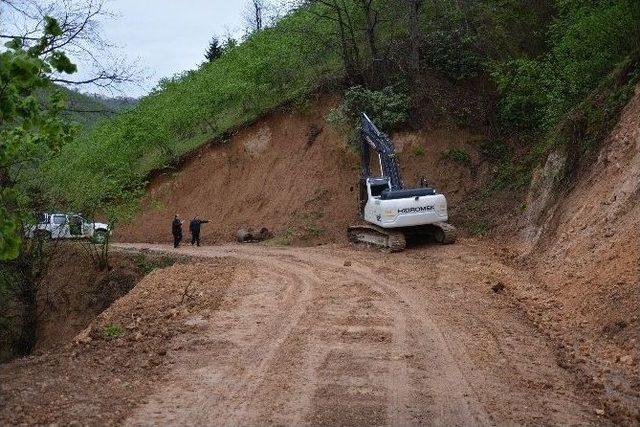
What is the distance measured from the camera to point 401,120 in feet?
83.8

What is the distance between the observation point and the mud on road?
6539 mm

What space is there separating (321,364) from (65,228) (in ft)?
44.2

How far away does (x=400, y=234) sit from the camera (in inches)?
718

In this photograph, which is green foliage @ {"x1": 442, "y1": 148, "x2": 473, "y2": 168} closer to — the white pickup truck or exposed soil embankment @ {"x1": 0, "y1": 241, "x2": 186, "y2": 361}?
exposed soil embankment @ {"x1": 0, "y1": 241, "x2": 186, "y2": 361}

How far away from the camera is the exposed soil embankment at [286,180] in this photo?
2423 cm

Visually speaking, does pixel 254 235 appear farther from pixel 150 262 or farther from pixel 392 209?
pixel 392 209

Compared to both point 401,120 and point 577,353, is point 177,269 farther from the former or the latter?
point 401,120

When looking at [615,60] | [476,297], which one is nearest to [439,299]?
[476,297]

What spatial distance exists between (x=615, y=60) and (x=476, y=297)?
809 centimetres

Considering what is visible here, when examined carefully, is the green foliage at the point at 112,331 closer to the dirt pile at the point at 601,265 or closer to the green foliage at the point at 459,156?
the dirt pile at the point at 601,265

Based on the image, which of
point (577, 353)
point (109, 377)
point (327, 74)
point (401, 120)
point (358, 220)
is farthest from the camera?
point (327, 74)

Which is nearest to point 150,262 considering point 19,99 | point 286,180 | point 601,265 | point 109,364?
point 286,180

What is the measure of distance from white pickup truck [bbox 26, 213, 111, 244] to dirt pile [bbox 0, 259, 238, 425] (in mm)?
4692

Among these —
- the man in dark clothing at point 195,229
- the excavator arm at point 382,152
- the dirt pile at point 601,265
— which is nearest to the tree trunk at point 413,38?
the excavator arm at point 382,152
